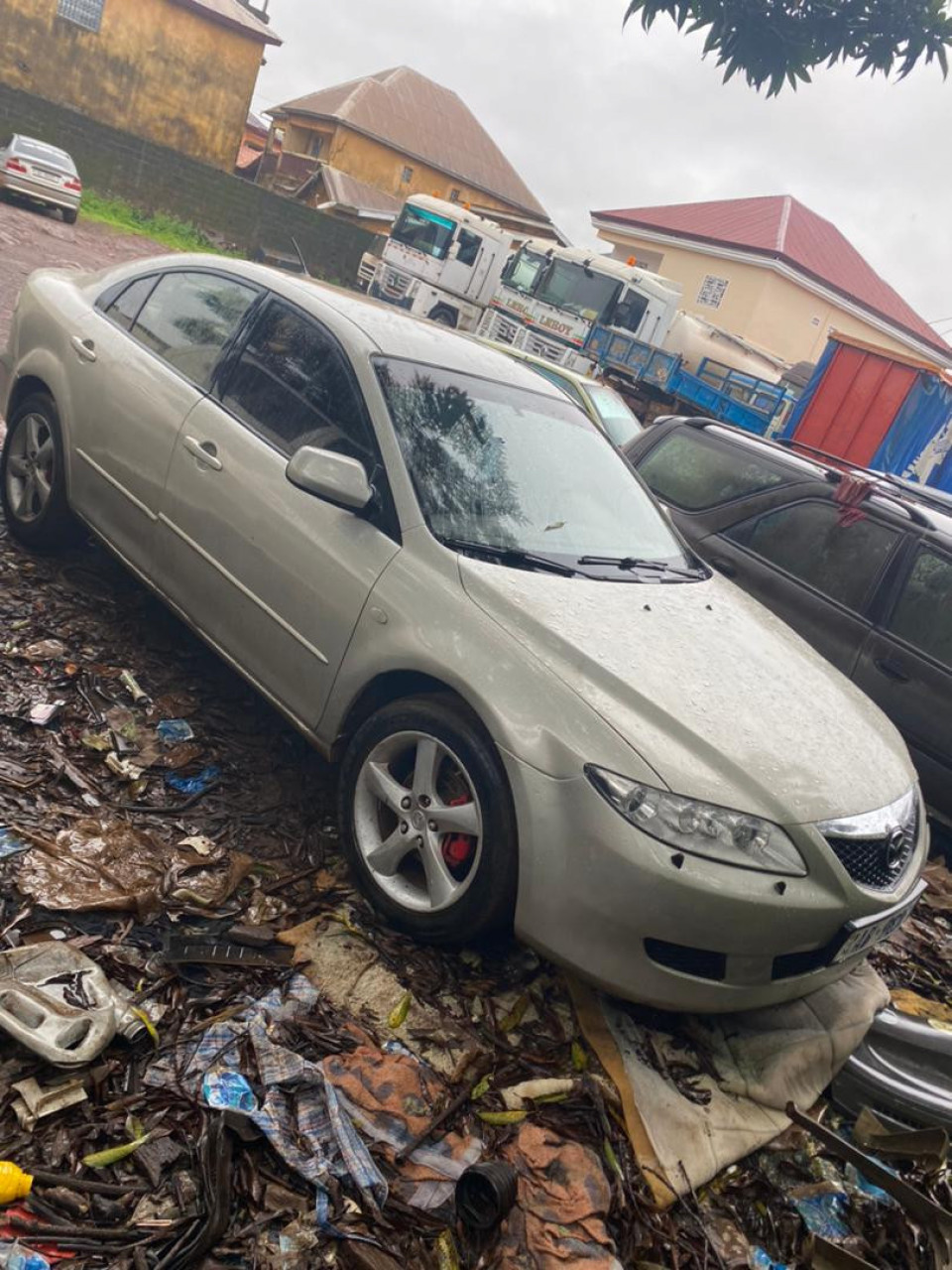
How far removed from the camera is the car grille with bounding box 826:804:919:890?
2.86 metres

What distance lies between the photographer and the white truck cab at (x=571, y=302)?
64.6 ft

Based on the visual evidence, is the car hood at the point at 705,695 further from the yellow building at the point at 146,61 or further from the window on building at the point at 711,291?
the yellow building at the point at 146,61

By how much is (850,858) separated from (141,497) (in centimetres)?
312

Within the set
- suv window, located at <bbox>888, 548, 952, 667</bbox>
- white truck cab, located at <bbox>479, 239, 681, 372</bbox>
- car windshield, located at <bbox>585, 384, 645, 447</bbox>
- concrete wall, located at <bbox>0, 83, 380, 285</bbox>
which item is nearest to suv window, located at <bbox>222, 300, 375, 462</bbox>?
suv window, located at <bbox>888, 548, 952, 667</bbox>

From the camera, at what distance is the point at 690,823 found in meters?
2.66

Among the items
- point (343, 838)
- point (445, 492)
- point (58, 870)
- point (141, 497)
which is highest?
point (445, 492)

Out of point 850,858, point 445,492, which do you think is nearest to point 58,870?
point 445,492

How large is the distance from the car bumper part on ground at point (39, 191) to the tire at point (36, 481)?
67.6 feet

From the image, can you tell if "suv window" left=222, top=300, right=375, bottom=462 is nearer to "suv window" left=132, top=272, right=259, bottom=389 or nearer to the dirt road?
"suv window" left=132, top=272, right=259, bottom=389

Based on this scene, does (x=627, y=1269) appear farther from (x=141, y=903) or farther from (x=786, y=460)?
(x=786, y=460)

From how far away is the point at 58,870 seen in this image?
300 cm

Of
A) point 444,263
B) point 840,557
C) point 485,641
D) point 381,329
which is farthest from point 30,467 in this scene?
point 444,263

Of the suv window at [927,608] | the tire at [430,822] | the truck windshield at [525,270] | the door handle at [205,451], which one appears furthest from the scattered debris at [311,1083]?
the truck windshield at [525,270]

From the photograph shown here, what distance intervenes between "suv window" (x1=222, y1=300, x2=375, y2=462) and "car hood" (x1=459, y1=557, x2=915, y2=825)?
83cm
